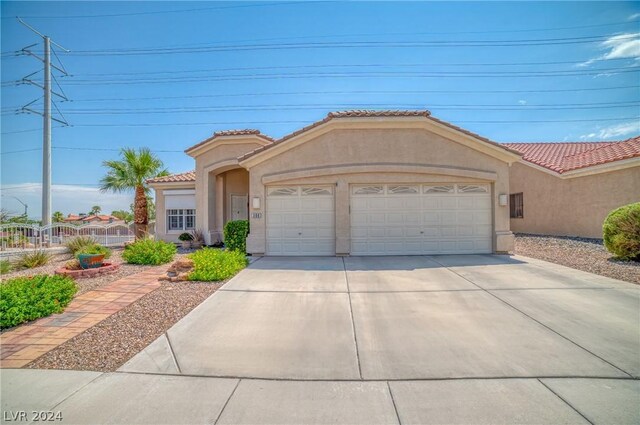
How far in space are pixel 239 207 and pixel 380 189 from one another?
30.6 feet

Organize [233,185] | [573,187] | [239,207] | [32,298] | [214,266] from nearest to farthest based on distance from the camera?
1. [32,298]
2. [214,266]
3. [573,187]
4. [233,185]
5. [239,207]

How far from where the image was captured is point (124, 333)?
458cm

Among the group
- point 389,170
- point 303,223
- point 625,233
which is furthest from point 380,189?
point 625,233

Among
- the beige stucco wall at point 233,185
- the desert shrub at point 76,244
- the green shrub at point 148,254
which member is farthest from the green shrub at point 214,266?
the beige stucco wall at point 233,185

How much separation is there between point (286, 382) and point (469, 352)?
2.52 meters

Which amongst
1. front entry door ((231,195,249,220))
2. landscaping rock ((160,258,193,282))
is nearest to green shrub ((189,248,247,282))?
landscaping rock ((160,258,193,282))

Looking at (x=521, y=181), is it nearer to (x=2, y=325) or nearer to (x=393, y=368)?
(x=393, y=368)

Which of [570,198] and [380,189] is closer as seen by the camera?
[380,189]

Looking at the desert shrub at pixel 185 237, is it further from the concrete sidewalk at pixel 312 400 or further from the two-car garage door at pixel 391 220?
the concrete sidewalk at pixel 312 400

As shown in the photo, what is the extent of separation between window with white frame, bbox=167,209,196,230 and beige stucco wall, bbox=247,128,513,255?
24.2 feet

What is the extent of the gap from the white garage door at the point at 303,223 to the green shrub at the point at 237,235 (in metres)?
0.97

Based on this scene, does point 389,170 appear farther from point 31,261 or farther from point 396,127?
point 31,261

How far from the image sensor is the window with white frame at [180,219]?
1638 centimetres

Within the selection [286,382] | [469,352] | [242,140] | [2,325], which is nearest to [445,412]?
[469,352]
